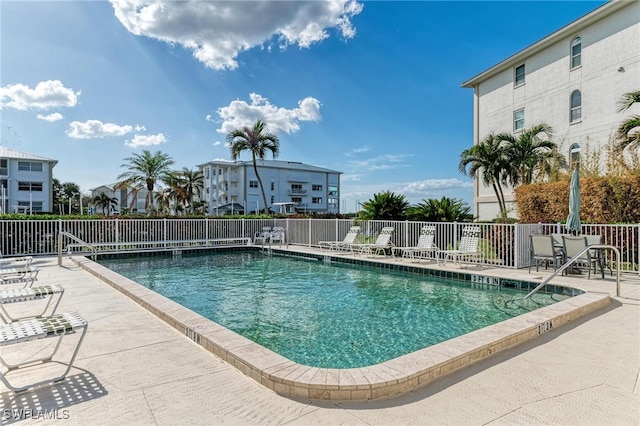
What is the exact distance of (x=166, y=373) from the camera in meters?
3.22

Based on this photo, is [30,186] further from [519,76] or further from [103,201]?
[519,76]

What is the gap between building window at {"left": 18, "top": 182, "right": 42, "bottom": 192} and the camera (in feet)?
115

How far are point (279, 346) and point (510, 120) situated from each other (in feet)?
69.6

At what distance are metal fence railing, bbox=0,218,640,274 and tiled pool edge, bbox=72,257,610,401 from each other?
5234mm

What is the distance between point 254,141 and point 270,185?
29.0 metres

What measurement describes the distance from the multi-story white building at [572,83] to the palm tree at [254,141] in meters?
13.3

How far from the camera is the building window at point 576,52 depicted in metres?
17.3

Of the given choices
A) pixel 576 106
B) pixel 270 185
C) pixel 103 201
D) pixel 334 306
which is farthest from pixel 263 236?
pixel 103 201

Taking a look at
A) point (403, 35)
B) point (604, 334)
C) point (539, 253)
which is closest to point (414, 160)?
point (403, 35)

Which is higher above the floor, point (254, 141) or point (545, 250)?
point (254, 141)

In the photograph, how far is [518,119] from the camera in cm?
2061

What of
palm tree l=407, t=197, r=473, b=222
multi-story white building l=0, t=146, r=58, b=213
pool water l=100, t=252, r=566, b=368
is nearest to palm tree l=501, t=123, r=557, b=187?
palm tree l=407, t=197, r=473, b=222

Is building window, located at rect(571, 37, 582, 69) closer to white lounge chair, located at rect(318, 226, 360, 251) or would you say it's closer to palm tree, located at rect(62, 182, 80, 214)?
white lounge chair, located at rect(318, 226, 360, 251)

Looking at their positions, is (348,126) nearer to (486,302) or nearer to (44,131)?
(44,131)
